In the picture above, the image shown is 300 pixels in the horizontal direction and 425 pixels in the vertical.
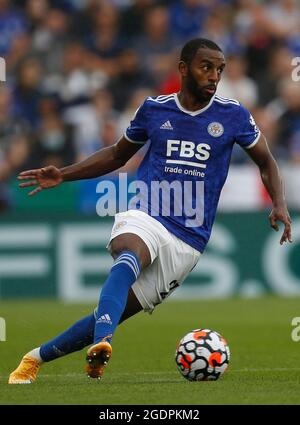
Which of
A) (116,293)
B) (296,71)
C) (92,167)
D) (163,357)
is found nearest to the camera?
(116,293)

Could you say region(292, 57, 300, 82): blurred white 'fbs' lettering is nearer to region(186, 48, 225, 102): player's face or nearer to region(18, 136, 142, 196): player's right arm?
region(18, 136, 142, 196): player's right arm

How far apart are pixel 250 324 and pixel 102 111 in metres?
5.24

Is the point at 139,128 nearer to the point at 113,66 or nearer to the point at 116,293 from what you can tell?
the point at 116,293

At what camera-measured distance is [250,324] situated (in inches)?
504

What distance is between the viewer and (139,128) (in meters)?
8.27

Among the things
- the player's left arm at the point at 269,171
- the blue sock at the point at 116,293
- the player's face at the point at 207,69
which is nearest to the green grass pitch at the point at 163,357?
the blue sock at the point at 116,293

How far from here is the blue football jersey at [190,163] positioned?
7988 mm

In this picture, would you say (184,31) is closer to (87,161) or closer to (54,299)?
(54,299)

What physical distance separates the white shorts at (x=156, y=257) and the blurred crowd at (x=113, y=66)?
7897 millimetres

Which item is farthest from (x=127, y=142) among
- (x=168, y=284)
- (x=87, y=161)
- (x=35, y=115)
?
(x=35, y=115)

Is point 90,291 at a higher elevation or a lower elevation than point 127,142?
higher

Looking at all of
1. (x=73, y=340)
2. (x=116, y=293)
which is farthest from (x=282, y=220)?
(x=73, y=340)

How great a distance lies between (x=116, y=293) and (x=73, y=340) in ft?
2.18
